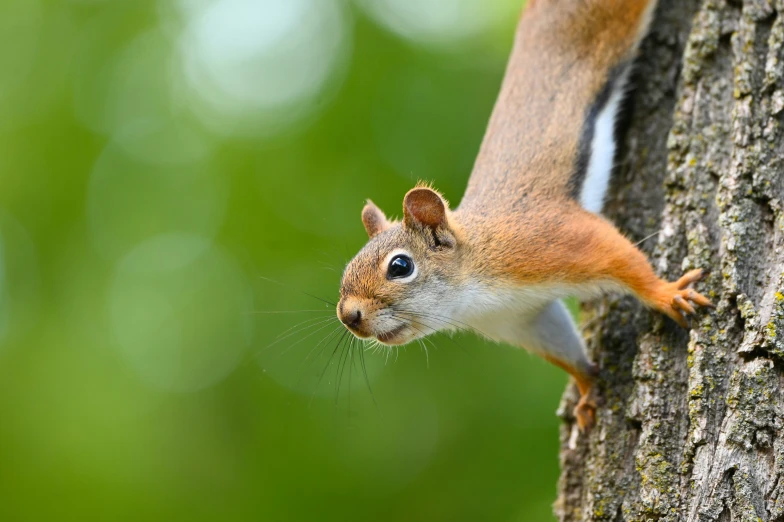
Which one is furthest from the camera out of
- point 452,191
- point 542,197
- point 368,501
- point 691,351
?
point 368,501

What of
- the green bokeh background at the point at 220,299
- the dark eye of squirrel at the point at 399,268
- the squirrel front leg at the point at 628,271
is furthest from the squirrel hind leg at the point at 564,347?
the green bokeh background at the point at 220,299

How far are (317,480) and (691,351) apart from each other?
4.82 metres

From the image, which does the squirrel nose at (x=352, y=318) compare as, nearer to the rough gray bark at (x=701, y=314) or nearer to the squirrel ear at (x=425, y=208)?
the squirrel ear at (x=425, y=208)

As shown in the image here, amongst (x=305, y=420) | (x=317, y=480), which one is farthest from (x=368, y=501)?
(x=305, y=420)

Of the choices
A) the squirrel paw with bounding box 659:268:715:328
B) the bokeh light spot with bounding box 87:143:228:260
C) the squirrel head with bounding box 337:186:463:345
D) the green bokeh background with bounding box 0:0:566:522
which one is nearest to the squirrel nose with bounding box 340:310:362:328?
the squirrel head with bounding box 337:186:463:345

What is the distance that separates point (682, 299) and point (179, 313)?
6939 mm

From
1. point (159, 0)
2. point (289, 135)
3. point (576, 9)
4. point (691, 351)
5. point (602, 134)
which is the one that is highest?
point (159, 0)

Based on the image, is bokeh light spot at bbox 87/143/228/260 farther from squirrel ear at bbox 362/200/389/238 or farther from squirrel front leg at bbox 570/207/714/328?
squirrel front leg at bbox 570/207/714/328

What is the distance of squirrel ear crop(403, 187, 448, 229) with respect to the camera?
12.7ft

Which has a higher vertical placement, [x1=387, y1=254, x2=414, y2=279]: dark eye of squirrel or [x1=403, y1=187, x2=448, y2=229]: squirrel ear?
[x1=403, y1=187, x2=448, y2=229]: squirrel ear

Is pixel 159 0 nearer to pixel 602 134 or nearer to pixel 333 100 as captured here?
pixel 333 100

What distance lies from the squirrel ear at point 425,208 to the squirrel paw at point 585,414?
115cm

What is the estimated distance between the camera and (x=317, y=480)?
714 centimetres

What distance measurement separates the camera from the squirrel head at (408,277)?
3709 mm
